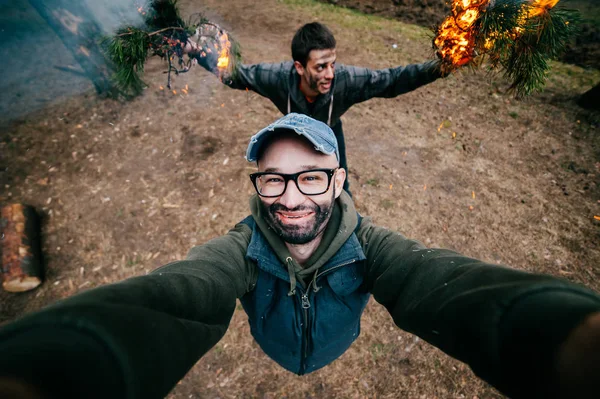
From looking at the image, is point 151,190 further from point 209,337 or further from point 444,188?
point 444,188

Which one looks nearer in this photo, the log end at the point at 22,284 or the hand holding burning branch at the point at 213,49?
the hand holding burning branch at the point at 213,49

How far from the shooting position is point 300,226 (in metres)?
2.21

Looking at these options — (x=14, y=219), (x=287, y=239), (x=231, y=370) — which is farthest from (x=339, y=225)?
(x=14, y=219)

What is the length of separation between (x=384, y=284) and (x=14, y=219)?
5750 mm

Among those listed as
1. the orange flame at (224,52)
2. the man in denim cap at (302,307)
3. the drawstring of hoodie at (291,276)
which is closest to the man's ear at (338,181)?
the man in denim cap at (302,307)

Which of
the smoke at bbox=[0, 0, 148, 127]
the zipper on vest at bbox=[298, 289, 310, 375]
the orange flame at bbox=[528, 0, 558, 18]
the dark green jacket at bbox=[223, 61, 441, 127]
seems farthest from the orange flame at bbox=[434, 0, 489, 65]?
the smoke at bbox=[0, 0, 148, 127]

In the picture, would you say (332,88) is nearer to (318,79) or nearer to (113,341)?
(318,79)

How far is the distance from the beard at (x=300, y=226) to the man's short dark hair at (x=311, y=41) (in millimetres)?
2328

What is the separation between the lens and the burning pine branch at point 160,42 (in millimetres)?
2717

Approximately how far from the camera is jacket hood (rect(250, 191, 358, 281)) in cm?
210

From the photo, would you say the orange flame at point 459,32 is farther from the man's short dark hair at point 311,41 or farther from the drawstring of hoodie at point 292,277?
the drawstring of hoodie at point 292,277

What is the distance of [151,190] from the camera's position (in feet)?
17.7

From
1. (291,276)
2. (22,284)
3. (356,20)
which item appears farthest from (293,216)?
(356,20)

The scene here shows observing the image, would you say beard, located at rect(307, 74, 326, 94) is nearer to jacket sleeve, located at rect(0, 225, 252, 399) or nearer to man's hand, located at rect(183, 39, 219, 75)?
man's hand, located at rect(183, 39, 219, 75)
